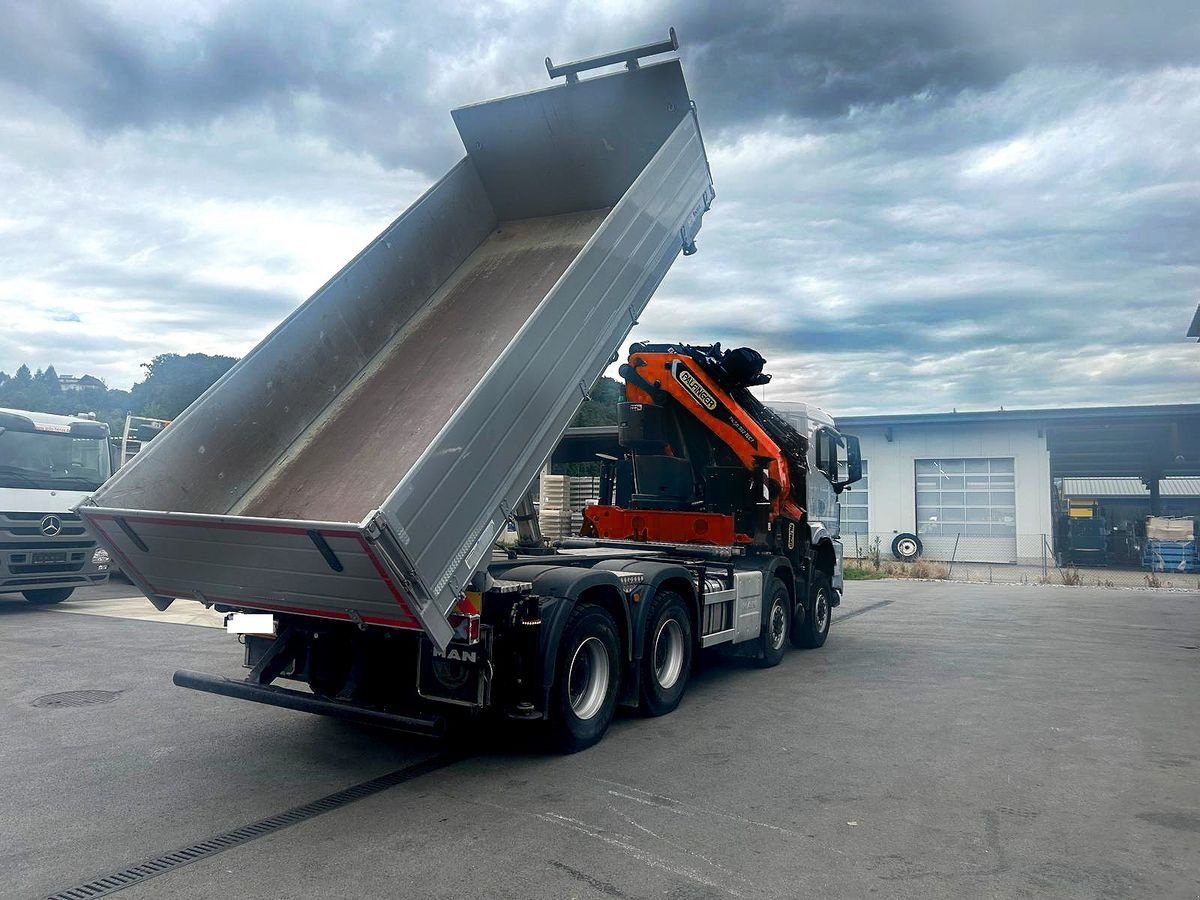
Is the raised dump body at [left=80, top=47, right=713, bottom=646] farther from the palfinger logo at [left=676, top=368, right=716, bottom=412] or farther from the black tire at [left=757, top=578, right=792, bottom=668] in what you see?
the black tire at [left=757, top=578, right=792, bottom=668]

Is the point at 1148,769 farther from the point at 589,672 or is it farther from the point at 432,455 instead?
the point at 432,455

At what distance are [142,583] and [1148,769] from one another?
6.79 meters

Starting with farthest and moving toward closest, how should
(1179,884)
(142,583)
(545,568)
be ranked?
1. (545,568)
2. (142,583)
3. (1179,884)

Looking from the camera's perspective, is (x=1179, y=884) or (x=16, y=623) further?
(x=16, y=623)

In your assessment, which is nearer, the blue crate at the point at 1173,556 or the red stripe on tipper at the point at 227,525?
the red stripe on tipper at the point at 227,525

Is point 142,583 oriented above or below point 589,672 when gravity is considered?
above

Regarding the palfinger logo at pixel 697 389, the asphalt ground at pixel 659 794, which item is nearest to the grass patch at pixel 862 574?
the asphalt ground at pixel 659 794

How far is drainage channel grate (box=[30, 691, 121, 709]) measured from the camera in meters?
7.68

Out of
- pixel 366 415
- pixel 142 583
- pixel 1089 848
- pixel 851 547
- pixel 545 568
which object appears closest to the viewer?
pixel 1089 848

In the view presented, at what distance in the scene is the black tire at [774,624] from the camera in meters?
9.82

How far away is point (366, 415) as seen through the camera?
687cm

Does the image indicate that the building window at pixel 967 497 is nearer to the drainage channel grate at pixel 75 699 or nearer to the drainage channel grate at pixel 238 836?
the drainage channel grate at pixel 75 699

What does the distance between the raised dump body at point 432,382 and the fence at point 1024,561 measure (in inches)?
774

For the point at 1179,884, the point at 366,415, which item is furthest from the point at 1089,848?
the point at 366,415
